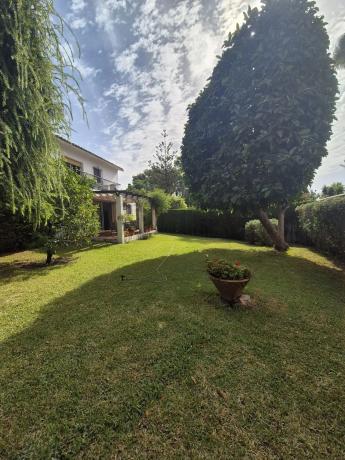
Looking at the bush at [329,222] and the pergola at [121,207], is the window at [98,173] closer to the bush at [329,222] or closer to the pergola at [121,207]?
the pergola at [121,207]

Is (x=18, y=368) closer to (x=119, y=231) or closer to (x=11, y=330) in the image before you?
(x=11, y=330)

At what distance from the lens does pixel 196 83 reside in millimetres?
10312

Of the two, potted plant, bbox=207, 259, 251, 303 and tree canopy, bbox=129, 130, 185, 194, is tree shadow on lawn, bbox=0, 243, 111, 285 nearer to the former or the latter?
potted plant, bbox=207, 259, 251, 303

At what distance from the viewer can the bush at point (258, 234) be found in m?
12.5

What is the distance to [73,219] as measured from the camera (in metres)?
8.00

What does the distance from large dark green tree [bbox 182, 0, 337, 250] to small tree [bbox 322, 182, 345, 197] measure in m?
16.8

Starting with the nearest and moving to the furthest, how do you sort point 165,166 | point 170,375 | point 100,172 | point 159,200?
point 170,375
point 159,200
point 100,172
point 165,166

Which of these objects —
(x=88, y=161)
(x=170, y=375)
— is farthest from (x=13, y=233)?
(x=170, y=375)

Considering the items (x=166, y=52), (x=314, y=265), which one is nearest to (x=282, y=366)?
(x=314, y=265)

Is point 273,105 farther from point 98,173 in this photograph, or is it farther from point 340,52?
point 98,173

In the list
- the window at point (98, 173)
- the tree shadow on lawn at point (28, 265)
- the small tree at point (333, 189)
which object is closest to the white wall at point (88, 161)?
the window at point (98, 173)

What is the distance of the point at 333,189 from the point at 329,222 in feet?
57.7

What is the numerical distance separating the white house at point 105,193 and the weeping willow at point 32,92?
32.0 ft

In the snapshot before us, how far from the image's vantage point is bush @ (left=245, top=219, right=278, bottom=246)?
41.0 ft
